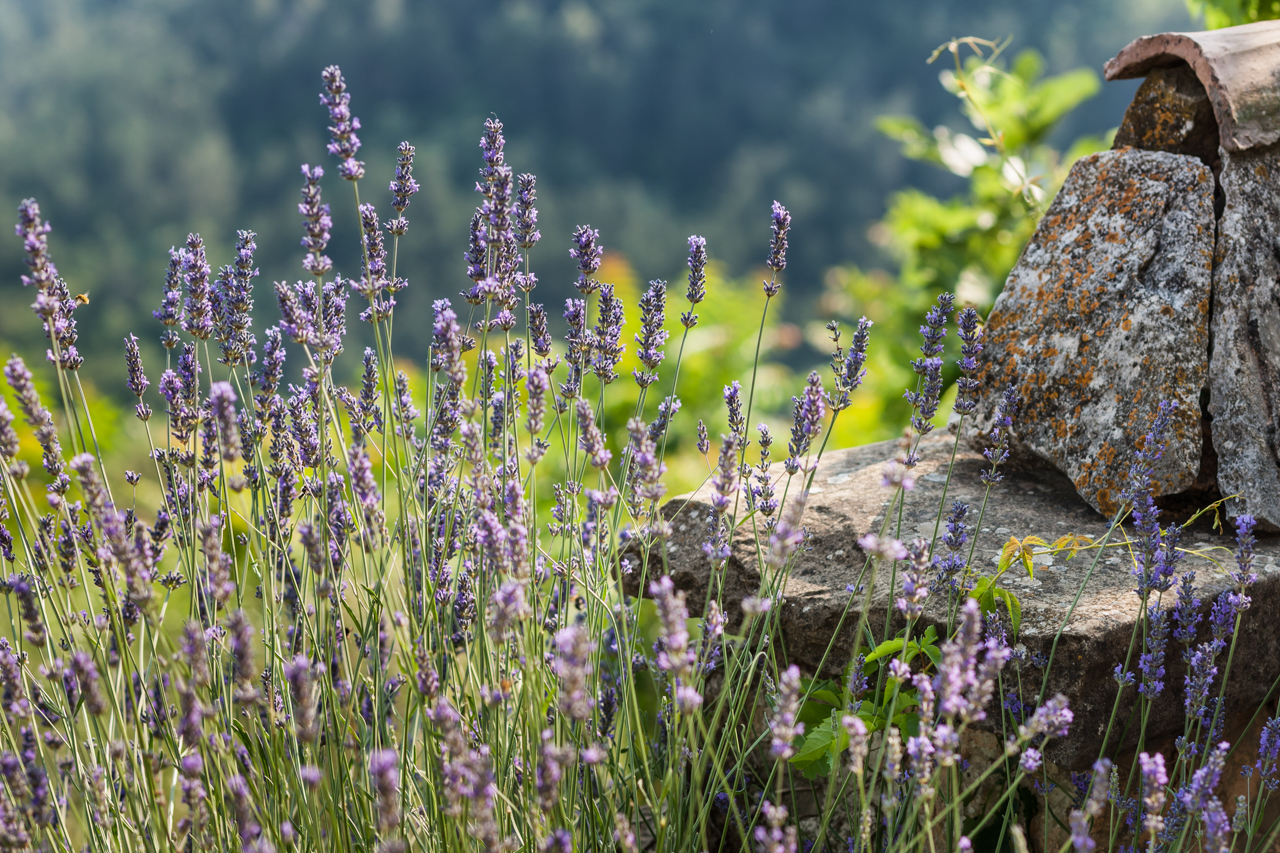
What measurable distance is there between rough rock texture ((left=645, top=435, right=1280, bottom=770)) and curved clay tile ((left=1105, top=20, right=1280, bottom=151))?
100 centimetres

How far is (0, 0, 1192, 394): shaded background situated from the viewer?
67.8 feet

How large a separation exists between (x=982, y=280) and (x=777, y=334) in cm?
443

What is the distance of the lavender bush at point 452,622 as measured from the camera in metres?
1.29

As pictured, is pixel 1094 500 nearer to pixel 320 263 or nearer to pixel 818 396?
pixel 818 396

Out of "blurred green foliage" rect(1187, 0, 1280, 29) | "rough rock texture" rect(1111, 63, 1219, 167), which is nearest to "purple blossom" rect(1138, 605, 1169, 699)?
"rough rock texture" rect(1111, 63, 1219, 167)

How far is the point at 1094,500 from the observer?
220 cm

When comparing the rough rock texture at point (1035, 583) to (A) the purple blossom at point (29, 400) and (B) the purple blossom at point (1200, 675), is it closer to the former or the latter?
(B) the purple blossom at point (1200, 675)

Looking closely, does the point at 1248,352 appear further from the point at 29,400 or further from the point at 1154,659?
the point at 29,400

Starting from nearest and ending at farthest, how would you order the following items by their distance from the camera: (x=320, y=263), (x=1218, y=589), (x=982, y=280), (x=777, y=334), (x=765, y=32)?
1. (x=320, y=263)
2. (x=1218, y=589)
3. (x=982, y=280)
4. (x=777, y=334)
5. (x=765, y=32)

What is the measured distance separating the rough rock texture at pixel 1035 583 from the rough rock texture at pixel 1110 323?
15 cm

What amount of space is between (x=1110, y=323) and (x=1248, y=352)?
310 mm

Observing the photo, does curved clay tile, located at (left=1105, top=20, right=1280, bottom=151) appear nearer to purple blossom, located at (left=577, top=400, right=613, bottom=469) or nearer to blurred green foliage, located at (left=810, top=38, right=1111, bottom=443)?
purple blossom, located at (left=577, top=400, right=613, bottom=469)

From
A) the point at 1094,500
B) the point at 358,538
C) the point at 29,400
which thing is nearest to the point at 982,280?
the point at 1094,500

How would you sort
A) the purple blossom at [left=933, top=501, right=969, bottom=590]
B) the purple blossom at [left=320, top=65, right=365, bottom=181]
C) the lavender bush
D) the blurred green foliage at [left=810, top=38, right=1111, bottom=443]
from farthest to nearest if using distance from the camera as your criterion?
the blurred green foliage at [left=810, top=38, right=1111, bottom=443] < the purple blossom at [left=933, top=501, right=969, bottom=590] < the purple blossom at [left=320, top=65, right=365, bottom=181] < the lavender bush
